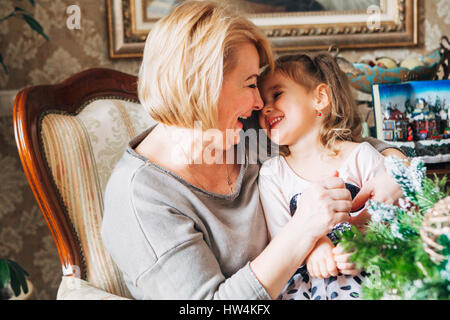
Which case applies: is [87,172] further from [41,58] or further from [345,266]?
[41,58]

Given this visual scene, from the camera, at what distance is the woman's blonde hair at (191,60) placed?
85 centimetres

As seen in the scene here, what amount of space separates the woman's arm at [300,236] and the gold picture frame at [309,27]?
124 centimetres

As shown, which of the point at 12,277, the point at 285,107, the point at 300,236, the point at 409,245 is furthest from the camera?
the point at 12,277

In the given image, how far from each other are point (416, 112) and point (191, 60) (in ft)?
3.41

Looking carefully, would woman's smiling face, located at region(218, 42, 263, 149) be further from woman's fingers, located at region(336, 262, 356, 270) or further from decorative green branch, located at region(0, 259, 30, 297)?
decorative green branch, located at region(0, 259, 30, 297)

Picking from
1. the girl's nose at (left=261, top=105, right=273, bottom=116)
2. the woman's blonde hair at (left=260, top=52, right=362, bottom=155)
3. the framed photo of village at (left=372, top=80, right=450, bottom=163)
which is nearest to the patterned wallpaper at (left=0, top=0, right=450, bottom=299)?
the framed photo of village at (left=372, top=80, right=450, bottom=163)

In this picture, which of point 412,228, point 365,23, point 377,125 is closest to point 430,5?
point 365,23

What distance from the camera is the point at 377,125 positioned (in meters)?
1.56

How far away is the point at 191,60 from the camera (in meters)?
0.85

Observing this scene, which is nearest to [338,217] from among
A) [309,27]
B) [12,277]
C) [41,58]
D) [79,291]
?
[79,291]

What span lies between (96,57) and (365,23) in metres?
1.30

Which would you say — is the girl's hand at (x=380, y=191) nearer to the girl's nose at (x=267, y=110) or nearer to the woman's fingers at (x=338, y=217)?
the woman's fingers at (x=338, y=217)

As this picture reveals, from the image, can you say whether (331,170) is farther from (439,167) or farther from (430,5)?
(430,5)

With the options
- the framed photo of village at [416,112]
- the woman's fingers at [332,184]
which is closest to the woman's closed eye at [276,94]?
the woman's fingers at [332,184]
